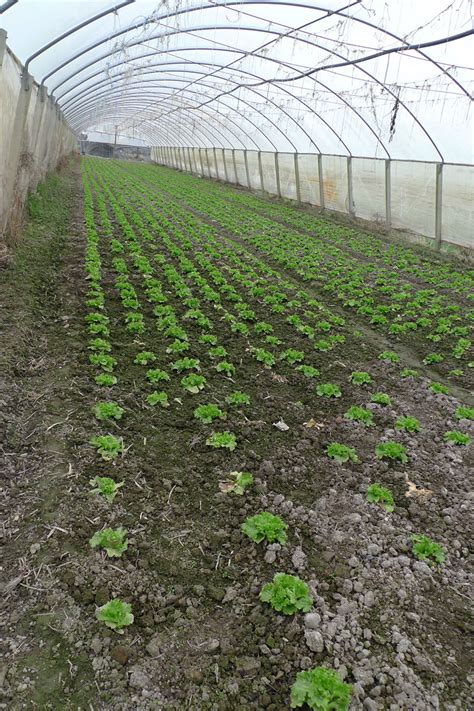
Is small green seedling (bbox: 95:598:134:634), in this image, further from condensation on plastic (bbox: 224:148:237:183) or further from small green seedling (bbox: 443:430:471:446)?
condensation on plastic (bbox: 224:148:237:183)

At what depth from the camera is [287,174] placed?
26688mm

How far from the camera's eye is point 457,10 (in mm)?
10547

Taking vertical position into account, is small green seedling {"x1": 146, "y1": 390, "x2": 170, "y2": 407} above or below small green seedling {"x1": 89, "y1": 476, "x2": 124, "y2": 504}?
above

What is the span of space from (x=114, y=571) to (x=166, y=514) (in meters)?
0.80

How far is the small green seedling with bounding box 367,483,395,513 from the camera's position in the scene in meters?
5.05

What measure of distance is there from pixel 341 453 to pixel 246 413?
1356mm

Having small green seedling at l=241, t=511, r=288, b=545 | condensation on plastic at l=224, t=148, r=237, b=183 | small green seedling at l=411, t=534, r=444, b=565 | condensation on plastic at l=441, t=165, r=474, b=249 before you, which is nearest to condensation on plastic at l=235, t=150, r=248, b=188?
condensation on plastic at l=224, t=148, r=237, b=183

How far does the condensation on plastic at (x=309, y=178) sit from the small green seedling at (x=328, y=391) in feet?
61.7

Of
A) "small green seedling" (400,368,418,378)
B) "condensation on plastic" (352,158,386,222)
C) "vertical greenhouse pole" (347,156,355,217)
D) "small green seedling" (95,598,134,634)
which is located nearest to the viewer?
"small green seedling" (95,598,134,634)

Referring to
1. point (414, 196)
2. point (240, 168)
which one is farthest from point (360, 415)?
point (240, 168)

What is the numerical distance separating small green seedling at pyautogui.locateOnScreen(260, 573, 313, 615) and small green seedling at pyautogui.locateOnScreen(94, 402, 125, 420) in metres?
2.72

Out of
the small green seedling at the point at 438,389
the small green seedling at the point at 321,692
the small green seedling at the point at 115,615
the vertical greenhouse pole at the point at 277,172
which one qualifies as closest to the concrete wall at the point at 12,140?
the small green seedling at the point at 438,389

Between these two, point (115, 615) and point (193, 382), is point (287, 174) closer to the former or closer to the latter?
point (193, 382)

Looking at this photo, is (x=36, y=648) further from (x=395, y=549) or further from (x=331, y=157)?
(x=331, y=157)
